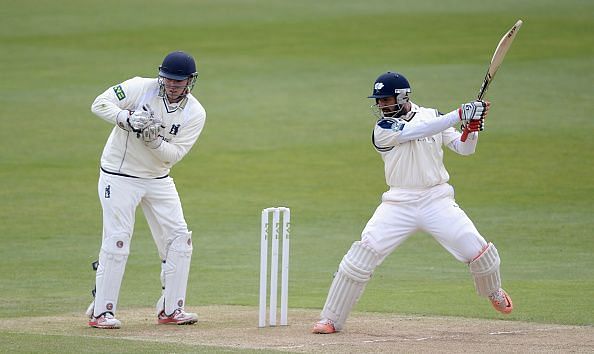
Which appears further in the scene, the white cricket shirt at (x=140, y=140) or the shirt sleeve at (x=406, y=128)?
the white cricket shirt at (x=140, y=140)

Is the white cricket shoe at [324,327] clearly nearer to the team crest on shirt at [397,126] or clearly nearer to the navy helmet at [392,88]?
the team crest on shirt at [397,126]

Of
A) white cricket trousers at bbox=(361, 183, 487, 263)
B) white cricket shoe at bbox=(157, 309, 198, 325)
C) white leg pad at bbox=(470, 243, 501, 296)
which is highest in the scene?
white cricket trousers at bbox=(361, 183, 487, 263)

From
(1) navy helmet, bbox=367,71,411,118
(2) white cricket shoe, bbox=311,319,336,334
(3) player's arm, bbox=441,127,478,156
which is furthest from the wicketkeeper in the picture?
(3) player's arm, bbox=441,127,478,156

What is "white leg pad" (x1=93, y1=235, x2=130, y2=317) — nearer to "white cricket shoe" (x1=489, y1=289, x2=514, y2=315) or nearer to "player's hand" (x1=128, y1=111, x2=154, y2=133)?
"player's hand" (x1=128, y1=111, x2=154, y2=133)

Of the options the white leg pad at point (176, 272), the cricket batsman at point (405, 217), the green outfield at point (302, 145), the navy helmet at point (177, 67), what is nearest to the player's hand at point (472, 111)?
the cricket batsman at point (405, 217)

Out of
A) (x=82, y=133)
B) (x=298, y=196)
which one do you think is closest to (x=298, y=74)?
(x=82, y=133)

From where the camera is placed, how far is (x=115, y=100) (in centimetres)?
877

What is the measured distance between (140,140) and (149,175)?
0.28m

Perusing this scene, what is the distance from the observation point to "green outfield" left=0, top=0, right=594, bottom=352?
37.9 feet

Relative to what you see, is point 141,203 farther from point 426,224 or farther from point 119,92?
point 426,224

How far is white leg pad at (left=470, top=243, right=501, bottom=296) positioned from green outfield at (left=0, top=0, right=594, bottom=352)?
2.59ft

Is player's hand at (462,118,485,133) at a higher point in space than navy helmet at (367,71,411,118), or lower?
lower

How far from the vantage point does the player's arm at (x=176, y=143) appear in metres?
8.61

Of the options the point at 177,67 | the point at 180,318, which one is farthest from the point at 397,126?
the point at 180,318
